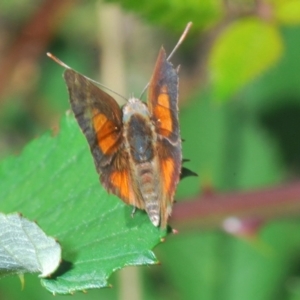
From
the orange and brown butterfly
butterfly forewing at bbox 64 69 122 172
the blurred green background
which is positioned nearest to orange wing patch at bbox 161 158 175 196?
the orange and brown butterfly

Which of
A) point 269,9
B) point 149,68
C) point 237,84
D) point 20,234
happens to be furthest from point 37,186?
point 149,68

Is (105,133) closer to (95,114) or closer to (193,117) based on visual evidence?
(95,114)

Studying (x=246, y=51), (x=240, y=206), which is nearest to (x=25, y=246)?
(x=240, y=206)

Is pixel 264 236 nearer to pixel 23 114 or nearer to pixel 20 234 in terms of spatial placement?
pixel 23 114

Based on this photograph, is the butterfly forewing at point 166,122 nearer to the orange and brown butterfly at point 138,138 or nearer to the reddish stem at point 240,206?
the orange and brown butterfly at point 138,138

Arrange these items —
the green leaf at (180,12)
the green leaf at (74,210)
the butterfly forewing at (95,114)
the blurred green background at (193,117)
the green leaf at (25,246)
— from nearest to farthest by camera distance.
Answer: the green leaf at (25,246)
the green leaf at (74,210)
the butterfly forewing at (95,114)
the green leaf at (180,12)
the blurred green background at (193,117)

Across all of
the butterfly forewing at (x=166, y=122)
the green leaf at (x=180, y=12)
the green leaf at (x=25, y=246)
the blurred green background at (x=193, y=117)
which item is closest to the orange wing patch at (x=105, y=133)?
the butterfly forewing at (x=166, y=122)

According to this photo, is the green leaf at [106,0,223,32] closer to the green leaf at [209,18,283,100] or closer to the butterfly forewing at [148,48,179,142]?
the green leaf at [209,18,283,100]

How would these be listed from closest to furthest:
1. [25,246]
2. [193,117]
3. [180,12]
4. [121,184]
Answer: [25,246] < [121,184] < [180,12] < [193,117]
